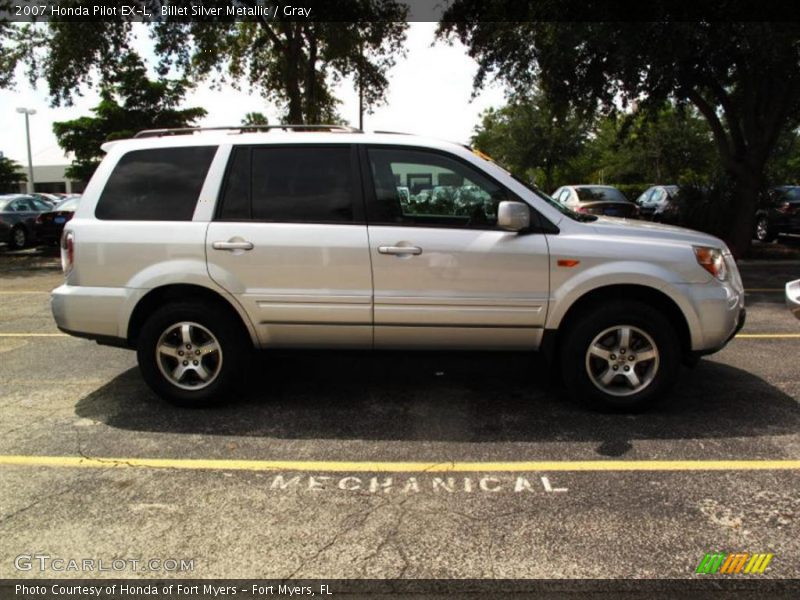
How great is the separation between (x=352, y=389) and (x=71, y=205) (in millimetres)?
15101

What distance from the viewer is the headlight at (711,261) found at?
14.4 ft

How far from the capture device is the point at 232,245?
4.44 m

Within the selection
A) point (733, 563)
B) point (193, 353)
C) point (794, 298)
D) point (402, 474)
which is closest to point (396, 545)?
point (402, 474)

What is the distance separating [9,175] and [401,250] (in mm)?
57223

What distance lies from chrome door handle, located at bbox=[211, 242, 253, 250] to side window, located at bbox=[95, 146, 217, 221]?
0.34 meters

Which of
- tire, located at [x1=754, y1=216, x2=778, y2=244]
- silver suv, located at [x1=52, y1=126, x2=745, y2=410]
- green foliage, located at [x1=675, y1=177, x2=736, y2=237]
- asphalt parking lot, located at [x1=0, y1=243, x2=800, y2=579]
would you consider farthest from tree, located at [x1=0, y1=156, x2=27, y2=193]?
silver suv, located at [x1=52, y1=126, x2=745, y2=410]

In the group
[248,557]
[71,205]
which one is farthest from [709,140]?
[248,557]

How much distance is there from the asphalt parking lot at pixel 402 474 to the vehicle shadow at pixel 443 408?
0.07 feet

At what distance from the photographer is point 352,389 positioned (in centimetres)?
517

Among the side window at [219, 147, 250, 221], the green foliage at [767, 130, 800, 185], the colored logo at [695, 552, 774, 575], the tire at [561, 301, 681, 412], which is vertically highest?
the green foliage at [767, 130, 800, 185]

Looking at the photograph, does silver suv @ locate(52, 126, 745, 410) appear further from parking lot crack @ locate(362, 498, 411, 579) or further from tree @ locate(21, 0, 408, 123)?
tree @ locate(21, 0, 408, 123)

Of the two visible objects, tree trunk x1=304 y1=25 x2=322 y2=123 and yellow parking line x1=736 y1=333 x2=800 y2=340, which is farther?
tree trunk x1=304 y1=25 x2=322 y2=123

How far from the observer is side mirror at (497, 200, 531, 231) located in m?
4.19

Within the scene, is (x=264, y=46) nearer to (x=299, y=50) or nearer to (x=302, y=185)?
(x=299, y=50)
